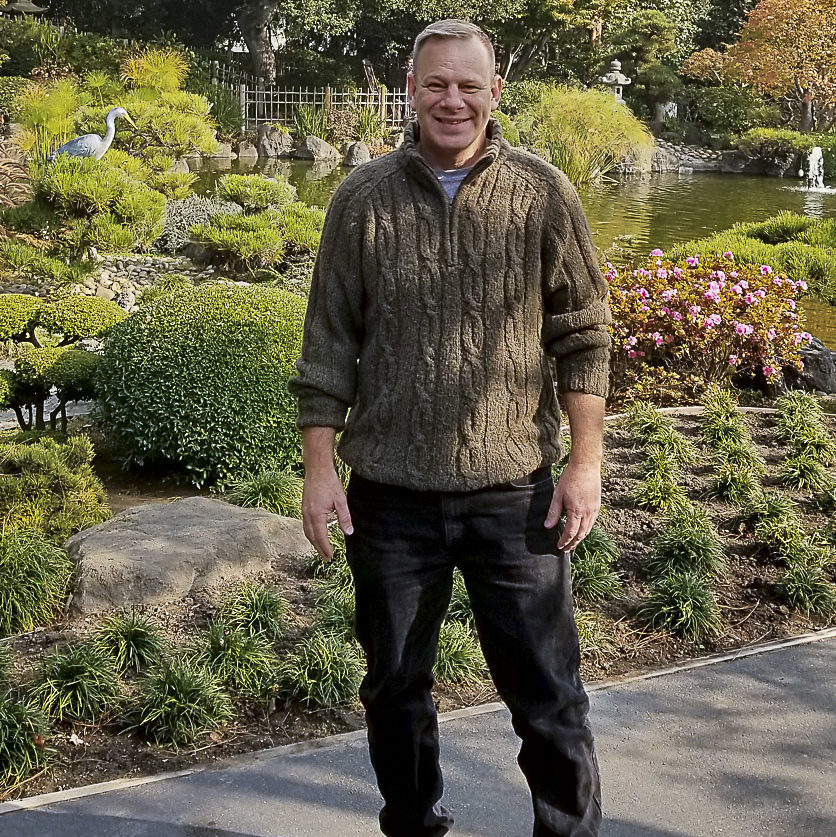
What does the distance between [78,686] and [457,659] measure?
40.3 inches

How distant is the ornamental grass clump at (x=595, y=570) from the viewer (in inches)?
144

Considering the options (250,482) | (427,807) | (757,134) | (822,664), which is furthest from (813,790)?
(757,134)

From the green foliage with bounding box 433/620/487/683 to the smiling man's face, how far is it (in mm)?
1580

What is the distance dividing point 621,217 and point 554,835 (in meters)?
14.2

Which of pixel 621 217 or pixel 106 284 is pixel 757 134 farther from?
pixel 106 284

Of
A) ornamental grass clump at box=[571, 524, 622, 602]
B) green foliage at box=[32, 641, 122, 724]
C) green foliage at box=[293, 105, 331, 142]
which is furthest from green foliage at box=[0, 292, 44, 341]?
green foliage at box=[293, 105, 331, 142]

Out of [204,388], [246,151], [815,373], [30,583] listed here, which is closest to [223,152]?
[246,151]

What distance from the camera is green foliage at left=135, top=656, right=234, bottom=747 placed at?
2.80 metres

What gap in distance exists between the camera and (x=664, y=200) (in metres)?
18.2

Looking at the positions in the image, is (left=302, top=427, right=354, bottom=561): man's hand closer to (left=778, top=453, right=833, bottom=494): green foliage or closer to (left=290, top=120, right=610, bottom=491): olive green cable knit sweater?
(left=290, top=120, right=610, bottom=491): olive green cable knit sweater

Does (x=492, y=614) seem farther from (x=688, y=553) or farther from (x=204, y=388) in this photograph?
(x=204, y=388)

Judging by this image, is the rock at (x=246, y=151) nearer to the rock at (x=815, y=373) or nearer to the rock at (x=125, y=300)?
the rock at (x=125, y=300)

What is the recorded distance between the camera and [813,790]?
8.44ft

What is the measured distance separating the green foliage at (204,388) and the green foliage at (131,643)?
164 cm
